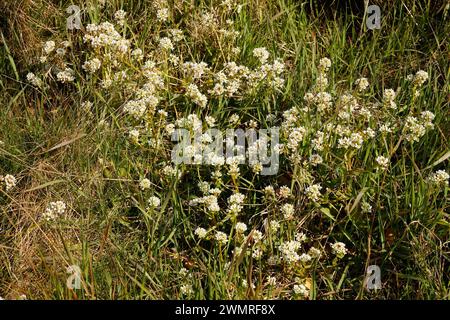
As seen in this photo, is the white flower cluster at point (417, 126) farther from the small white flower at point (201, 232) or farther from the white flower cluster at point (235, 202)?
the small white flower at point (201, 232)

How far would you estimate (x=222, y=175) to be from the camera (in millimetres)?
3391

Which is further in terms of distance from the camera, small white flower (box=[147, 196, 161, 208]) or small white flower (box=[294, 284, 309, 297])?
small white flower (box=[147, 196, 161, 208])

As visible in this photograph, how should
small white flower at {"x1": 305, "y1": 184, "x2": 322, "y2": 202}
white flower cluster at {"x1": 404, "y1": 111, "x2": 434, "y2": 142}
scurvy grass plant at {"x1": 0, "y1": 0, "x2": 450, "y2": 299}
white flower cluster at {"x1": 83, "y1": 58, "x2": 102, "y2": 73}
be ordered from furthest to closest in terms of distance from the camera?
1. white flower cluster at {"x1": 83, "y1": 58, "x2": 102, "y2": 73}
2. white flower cluster at {"x1": 404, "y1": 111, "x2": 434, "y2": 142}
3. small white flower at {"x1": 305, "y1": 184, "x2": 322, "y2": 202}
4. scurvy grass plant at {"x1": 0, "y1": 0, "x2": 450, "y2": 299}

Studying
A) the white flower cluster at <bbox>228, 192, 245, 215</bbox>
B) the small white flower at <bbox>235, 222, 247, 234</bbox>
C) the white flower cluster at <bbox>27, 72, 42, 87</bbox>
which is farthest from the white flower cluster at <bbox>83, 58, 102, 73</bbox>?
the small white flower at <bbox>235, 222, 247, 234</bbox>

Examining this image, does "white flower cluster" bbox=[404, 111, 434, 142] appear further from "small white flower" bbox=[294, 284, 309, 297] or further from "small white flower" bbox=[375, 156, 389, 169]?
"small white flower" bbox=[294, 284, 309, 297]

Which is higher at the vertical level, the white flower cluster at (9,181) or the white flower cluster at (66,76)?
the white flower cluster at (66,76)

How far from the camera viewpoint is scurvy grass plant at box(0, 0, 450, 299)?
306 centimetres

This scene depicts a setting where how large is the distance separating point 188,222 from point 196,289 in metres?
0.36

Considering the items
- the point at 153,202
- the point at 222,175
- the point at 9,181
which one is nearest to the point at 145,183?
the point at 153,202

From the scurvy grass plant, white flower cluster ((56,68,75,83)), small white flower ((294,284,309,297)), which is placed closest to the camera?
small white flower ((294,284,309,297))

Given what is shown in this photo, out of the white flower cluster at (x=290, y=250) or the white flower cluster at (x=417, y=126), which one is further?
the white flower cluster at (x=417, y=126)

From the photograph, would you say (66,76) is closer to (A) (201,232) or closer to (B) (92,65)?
(B) (92,65)

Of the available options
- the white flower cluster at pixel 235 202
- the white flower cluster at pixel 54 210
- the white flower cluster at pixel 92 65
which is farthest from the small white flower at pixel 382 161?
the white flower cluster at pixel 92 65

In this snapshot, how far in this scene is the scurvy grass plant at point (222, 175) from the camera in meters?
3.06
